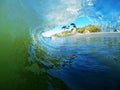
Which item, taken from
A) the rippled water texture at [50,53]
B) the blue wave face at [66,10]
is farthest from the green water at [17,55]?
the blue wave face at [66,10]

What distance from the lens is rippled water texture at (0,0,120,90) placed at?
534cm

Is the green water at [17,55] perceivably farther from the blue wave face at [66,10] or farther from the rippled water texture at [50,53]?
the blue wave face at [66,10]

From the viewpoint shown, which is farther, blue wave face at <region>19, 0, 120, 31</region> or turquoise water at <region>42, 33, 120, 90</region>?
blue wave face at <region>19, 0, 120, 31</region>

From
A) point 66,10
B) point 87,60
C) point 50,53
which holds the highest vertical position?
point 66,10

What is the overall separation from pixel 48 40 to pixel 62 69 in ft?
5.33

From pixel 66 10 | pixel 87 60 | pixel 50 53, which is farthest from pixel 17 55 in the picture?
pixel 87 60

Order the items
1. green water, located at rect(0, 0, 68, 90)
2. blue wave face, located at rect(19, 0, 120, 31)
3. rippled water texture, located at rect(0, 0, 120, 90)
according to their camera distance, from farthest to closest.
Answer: blue wave face, located at rect(19, 0, 120, 31) → rippled water texture, located at rect(0, 0, 120, 90) → green water, located at rect(0, 0, 68, 90)

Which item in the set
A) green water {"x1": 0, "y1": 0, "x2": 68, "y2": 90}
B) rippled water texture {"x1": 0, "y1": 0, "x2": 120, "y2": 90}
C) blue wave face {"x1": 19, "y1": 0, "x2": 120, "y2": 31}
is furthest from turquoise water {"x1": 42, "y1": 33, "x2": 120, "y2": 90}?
blue wave face {"x1": 19, "y1": 0, "x2": 120, "y2": 31}

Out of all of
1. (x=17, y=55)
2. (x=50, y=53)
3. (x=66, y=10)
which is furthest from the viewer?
(x=50, y=53)

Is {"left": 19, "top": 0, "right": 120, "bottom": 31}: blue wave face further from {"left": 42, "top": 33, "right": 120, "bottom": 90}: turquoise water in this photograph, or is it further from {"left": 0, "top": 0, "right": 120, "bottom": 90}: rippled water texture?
{"left": 42, "top": 33, "right": 120, "bottom": 90}: turquoise water

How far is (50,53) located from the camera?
23.2 ft

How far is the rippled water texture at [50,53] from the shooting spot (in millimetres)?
5344

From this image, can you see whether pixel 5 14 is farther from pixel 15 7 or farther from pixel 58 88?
pixel 58 88

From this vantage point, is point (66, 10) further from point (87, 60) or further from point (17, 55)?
point (17, 55)
